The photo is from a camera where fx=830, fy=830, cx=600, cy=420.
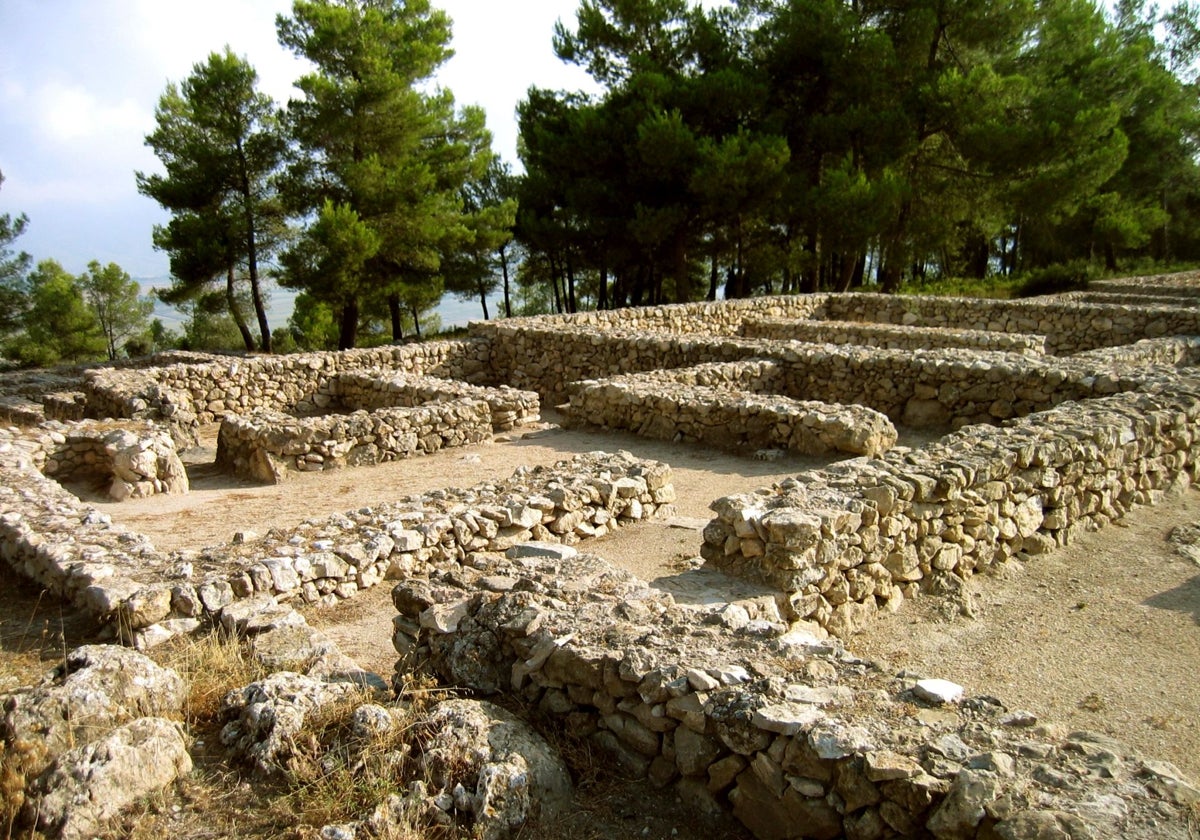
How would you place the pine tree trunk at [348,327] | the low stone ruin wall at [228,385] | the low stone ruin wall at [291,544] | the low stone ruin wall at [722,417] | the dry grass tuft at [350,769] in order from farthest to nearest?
1. the pine tree trunk at [348,327]
2. the low stone ruin wall at [228,385]
3. the low stone ruin wall at [722,417]
4. the low stone ruin wall at [291,544]
5. the dry grass tuft at [350,769]

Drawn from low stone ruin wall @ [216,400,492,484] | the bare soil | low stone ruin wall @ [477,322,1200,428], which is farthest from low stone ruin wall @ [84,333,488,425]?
the bare soil

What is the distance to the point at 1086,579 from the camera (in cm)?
621

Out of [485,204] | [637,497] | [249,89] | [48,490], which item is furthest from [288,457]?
[485,204]

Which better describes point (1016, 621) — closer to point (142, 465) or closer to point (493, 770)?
point (493, 770)

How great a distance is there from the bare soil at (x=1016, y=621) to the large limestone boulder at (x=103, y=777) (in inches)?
58.9

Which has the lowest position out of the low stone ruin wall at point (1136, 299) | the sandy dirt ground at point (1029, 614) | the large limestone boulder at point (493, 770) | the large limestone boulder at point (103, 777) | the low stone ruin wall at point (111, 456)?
the sandy dirt ground at point (1029, 614)

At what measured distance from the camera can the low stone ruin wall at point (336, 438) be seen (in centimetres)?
968

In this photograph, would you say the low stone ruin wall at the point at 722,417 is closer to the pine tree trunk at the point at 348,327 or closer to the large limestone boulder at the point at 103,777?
the large limestone boulder at the point at 103,777

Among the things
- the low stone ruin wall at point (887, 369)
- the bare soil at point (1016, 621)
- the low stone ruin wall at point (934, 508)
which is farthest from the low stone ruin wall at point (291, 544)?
the low stone ruin wall at point (887, 369)

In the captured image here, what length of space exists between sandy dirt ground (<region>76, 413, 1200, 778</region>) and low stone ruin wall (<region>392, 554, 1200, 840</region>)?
1.11 metres

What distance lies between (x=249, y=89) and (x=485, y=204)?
972cm

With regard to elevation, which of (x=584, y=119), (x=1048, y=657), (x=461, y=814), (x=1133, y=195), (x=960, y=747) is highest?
(x=584, y=119)

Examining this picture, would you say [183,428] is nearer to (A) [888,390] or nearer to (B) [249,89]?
(A) [888,390]

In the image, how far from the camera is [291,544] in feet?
19.4
